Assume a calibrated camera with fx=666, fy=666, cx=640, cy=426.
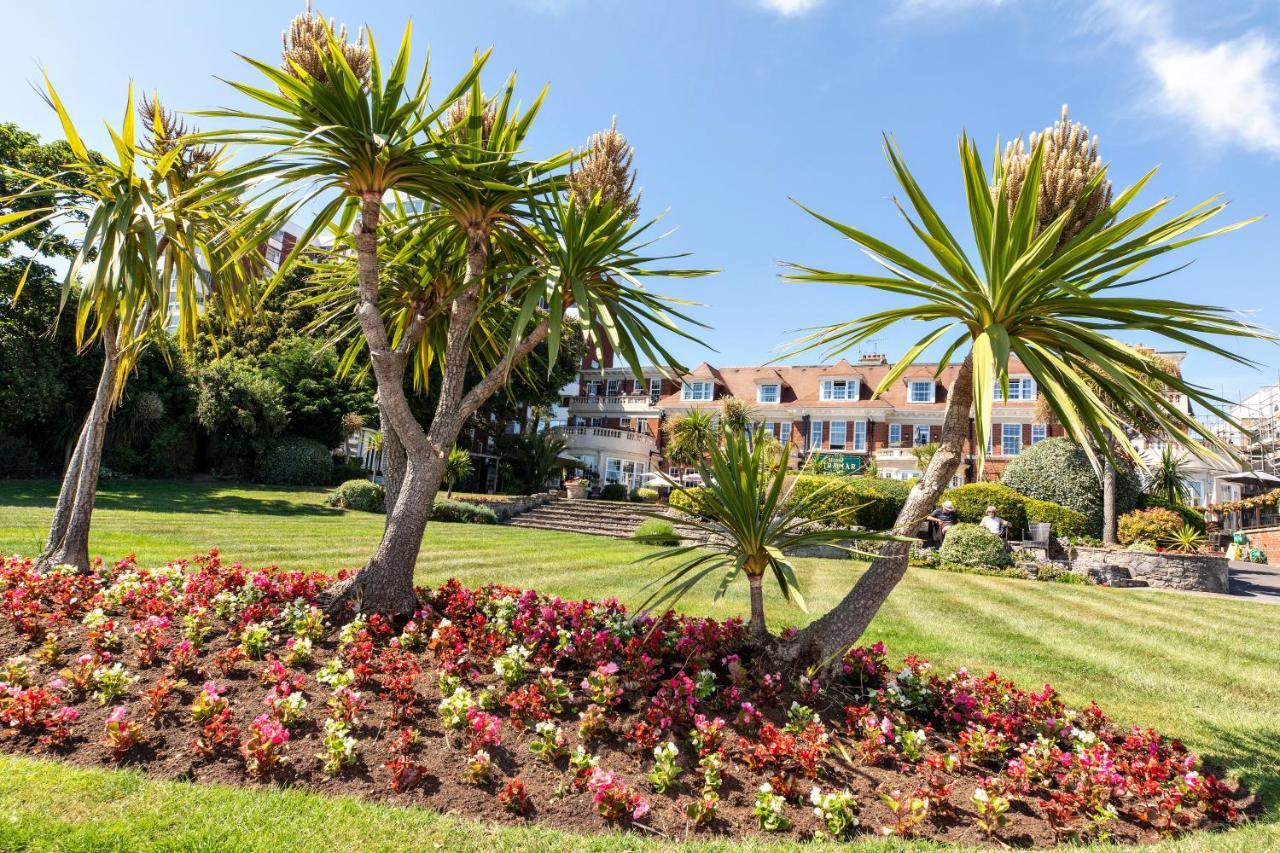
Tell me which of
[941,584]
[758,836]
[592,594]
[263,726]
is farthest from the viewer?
[941,584]

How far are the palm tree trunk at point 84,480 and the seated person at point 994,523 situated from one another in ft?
58.7

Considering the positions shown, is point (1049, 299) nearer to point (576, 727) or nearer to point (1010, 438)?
point (576, 727)

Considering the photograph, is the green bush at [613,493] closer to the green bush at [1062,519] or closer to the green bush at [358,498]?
the green bush at [358,498]

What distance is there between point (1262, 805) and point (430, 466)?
5968 millimetres

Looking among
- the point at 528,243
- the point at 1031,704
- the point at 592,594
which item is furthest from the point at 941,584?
the point at 528,243

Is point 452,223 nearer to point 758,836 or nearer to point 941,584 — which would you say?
point 758,836

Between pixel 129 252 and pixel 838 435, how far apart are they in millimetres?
36963

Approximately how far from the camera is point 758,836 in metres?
3.34

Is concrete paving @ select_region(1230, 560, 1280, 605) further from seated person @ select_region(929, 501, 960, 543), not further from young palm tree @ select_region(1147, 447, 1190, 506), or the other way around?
seated person @ select_region(929, 501, 960, 543)

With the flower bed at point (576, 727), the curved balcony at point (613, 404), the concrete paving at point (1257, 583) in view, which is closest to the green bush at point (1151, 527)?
the concrete paving at point (1257, 583)

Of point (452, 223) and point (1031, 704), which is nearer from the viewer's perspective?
point (1031, 704)

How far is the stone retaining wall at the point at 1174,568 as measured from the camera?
1483cm

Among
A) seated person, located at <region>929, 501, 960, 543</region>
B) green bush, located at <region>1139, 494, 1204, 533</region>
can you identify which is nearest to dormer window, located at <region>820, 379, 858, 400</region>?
green bush, located at <region>1139, 494, 1204, 533</region>

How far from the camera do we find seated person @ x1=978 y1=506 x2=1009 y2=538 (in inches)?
698
